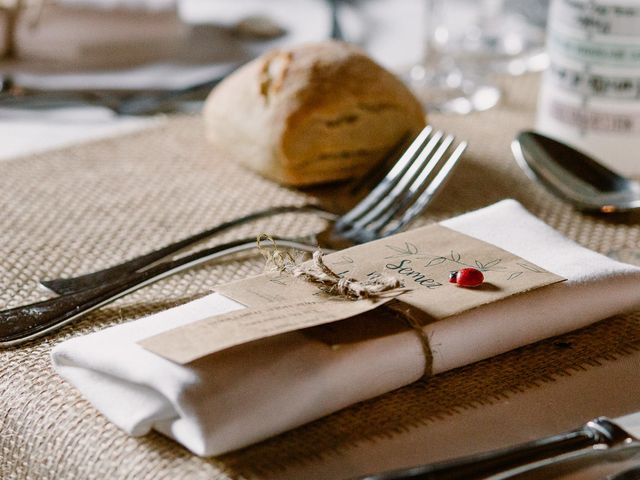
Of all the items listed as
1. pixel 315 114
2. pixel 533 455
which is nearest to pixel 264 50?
pixel 315 114

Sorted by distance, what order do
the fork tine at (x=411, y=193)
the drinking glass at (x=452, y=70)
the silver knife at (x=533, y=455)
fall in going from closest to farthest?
the silver knife at (x=533, y=455), the fork tine at (x=411, y=193), the drinking glass at (x=452, y=70)

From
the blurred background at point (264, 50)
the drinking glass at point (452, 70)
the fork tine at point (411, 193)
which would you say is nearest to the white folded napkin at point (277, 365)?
the fork tine at point (411, 193)

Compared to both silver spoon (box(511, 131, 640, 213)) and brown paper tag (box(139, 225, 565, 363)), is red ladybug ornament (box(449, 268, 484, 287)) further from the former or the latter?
silver spoon (box(511, 131, 640, 213))

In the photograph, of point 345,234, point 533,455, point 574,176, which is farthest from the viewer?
point 574,176

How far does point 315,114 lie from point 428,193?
0.12 metres

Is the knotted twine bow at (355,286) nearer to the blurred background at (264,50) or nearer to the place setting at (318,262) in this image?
the place setting at (318,262)

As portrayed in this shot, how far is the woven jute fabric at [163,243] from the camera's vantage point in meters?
0.41

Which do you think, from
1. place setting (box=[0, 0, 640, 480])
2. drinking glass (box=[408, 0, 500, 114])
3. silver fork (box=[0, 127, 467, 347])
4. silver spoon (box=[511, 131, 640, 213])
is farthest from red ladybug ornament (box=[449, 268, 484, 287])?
drinking glass (box=[408, 0, 500, 114])

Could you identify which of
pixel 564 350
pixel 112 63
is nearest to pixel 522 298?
pixel 564 350

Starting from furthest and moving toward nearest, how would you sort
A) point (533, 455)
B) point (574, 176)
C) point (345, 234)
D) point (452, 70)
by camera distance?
point (452, 70) → point (574, 176) → point (345, 234) → point (533, 455)

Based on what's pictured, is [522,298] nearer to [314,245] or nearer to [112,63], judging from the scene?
[314,245]

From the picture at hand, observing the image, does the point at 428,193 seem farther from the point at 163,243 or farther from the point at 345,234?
the point at 163,243

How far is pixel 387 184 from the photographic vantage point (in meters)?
0.71

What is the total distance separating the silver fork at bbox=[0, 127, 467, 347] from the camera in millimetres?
512
